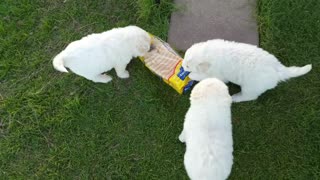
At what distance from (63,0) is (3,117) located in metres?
1.51

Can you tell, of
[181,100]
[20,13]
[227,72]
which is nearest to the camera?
[227,72]

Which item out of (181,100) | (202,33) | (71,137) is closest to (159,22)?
(202,33)

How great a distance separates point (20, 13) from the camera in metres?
4.26

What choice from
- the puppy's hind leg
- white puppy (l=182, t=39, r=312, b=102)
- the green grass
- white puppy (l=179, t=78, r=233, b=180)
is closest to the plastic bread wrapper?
the green grass

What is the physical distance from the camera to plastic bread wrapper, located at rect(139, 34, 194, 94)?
11.6 feet

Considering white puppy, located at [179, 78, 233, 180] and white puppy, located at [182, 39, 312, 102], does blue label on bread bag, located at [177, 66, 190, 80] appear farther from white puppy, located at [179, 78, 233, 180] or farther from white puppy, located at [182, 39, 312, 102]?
white puppy, located at [179, 78, 233, 180]

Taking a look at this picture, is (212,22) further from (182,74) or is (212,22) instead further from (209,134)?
(209,134)

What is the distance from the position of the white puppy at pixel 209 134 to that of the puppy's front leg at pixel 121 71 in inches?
40.4

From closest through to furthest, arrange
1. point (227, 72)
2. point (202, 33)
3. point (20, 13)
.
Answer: point (227, 72) → point (202, 33) → point (20, 13)

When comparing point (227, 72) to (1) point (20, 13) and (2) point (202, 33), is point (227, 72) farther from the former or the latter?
(1) point (20, 13)

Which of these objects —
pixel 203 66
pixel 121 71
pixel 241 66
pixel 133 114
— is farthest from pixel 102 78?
pixel 241 66

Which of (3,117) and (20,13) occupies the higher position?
(20,13)

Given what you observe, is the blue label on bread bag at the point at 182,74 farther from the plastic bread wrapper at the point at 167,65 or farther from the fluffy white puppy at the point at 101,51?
the fluffy white puppy at the point at 101,51

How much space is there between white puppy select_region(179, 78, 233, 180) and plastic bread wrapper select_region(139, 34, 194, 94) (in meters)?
0.72
